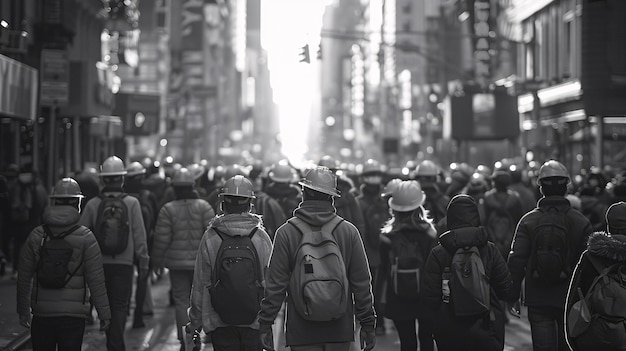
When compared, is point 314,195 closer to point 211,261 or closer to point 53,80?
point 211,261

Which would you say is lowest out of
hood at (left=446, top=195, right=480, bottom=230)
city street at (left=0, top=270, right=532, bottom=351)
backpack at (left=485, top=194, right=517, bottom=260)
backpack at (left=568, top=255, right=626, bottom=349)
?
city street at (left=0, top=270, right=532, bottom=351)

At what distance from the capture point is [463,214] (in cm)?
746

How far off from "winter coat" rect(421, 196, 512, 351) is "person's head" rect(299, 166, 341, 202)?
0.88 m

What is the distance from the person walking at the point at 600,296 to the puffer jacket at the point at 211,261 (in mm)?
2353

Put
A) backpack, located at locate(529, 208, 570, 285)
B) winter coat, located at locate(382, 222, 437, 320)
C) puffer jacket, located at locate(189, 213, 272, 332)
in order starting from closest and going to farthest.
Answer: puffer jacket, located at locate(189, 213, 272, 332), backpack, located at locate(529, 208, 570, 285), winter coat, located at locate(382, 222, 437, 320)

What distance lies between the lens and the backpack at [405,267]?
933cm

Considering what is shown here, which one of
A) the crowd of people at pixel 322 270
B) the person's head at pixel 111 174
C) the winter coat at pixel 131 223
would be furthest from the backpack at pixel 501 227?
the person's head at pixel 111 174

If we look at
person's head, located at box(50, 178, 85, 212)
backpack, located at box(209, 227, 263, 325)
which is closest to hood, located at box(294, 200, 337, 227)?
backpack, located at box(209, 227, 263, 325)

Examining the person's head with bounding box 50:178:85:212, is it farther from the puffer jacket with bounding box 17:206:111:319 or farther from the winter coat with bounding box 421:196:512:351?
the winter coat with bounding box 421:196:512:351

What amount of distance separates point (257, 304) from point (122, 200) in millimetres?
3458

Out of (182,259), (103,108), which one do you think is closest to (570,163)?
(103,108)

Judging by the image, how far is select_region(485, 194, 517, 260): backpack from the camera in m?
13.3

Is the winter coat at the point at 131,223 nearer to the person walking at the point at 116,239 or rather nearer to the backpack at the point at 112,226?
the person walking at the point at 116,239

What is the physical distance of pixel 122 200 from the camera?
10727mm
